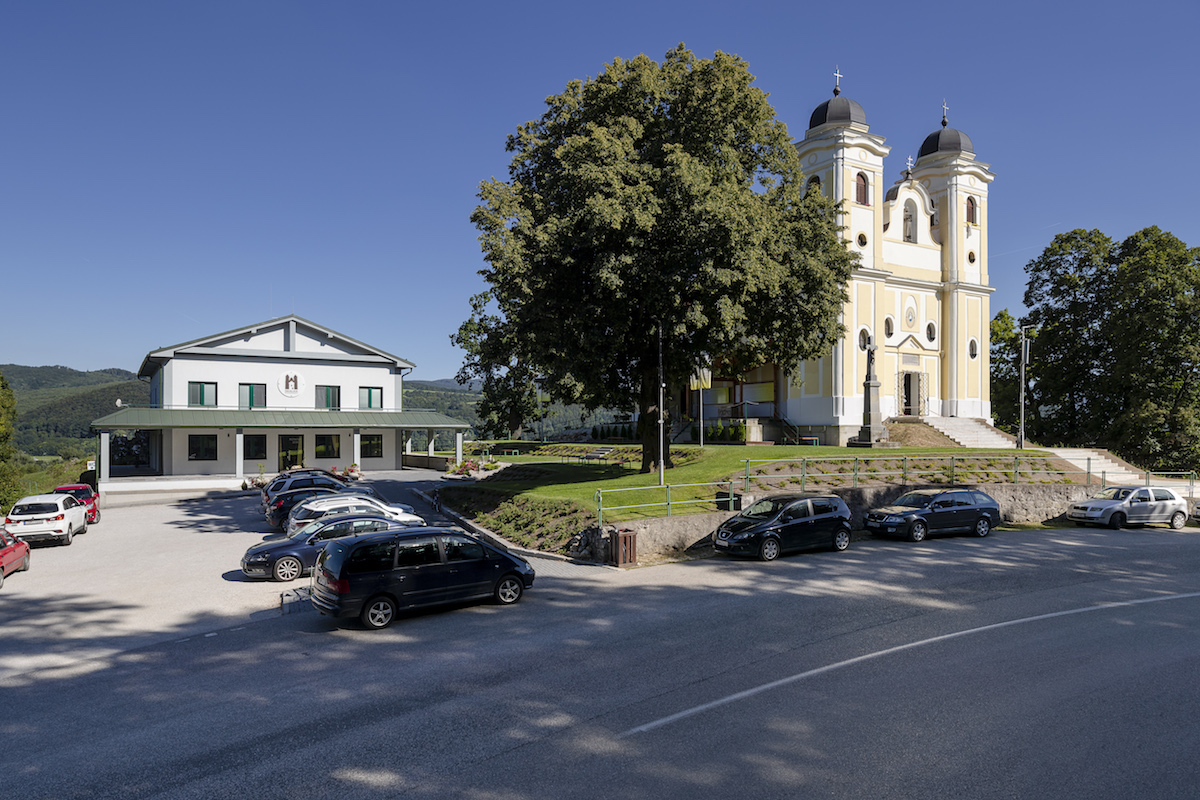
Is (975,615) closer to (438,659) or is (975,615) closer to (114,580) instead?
(438,659)

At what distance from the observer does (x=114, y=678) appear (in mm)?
9469

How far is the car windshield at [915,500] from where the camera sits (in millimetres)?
20016

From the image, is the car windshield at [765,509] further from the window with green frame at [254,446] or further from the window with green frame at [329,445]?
the window with green frame at [254,446]

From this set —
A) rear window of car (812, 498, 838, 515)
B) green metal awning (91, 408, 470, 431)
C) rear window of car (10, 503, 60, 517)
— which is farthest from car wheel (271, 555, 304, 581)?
green metal awning (91, 408, 470, 431)

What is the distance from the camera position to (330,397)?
4319 centimetres

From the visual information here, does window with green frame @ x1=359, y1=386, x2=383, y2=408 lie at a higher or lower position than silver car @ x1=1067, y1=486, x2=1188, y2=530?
higher

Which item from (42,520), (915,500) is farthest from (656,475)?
(42,520)

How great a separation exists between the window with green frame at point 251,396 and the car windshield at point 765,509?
3353 centimetres

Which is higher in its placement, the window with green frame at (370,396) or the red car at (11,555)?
the window with green frame at (370,396)

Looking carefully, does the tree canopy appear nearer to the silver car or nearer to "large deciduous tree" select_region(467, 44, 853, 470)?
the silver car

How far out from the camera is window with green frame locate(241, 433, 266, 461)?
41.5 meters

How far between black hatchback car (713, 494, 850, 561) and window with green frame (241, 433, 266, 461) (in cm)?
3307

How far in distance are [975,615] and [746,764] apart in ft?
22.7

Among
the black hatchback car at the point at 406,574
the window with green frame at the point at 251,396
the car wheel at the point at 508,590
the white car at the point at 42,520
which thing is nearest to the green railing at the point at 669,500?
the car wheel at the point at 508,590
